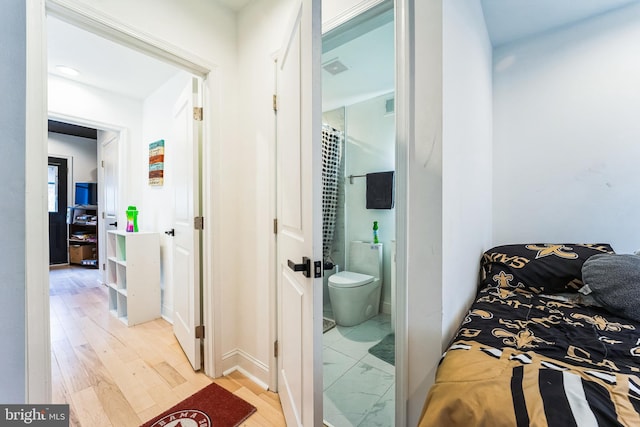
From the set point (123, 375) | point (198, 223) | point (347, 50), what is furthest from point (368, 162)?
point (123, 375)

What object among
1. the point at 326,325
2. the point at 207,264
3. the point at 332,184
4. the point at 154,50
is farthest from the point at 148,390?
the point at 332,184

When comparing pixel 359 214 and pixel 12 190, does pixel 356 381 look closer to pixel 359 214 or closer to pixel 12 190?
pixel 359 214

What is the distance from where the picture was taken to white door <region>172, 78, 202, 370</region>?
5.78ft

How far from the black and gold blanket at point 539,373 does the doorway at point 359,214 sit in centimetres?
67

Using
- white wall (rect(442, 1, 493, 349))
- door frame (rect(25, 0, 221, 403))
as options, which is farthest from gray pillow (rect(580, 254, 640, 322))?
door frame (rect(25, 0, 221, 403))

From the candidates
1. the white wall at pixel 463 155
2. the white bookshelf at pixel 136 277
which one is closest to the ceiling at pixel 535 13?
the white wall at pixel 463 155

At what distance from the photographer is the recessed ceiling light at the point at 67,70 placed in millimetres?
2504

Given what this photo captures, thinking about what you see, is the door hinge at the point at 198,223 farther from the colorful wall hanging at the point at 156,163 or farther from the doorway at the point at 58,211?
the doorway at the point at 58,211

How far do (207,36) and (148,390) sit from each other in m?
2.36

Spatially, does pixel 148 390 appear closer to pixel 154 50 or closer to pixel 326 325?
pixel 326 325

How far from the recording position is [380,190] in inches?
107

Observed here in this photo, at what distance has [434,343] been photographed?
941 millimetres

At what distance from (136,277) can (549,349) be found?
315 cm

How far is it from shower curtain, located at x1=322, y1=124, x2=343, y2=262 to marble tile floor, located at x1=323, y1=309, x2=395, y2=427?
869mm
